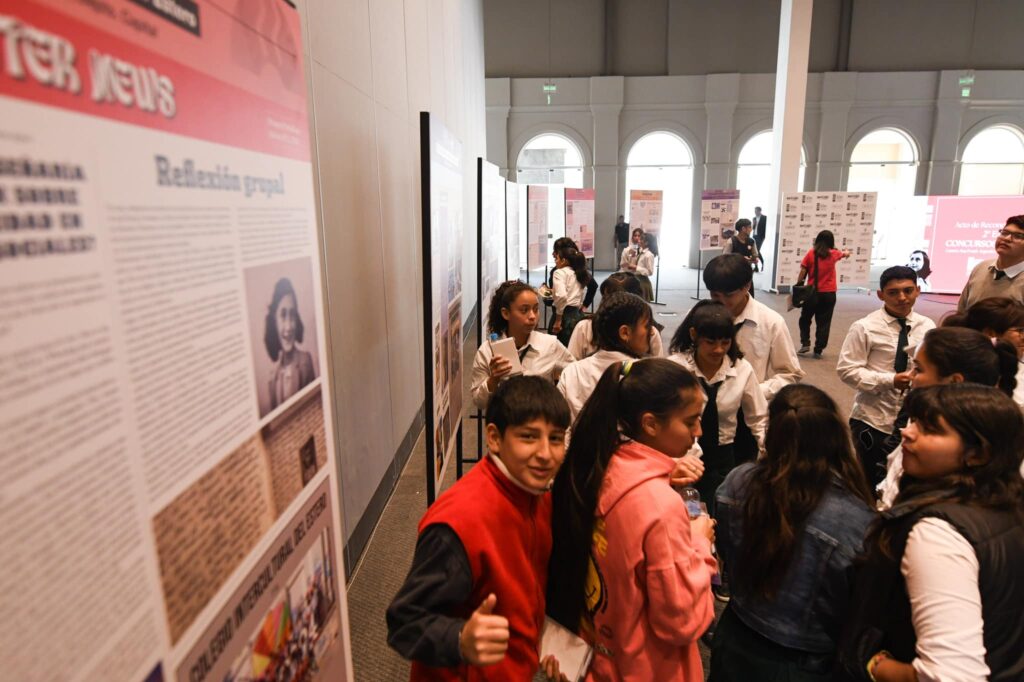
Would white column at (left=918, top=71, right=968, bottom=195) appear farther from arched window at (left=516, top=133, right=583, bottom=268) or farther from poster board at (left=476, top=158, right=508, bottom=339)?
poster board at (left=476, top=158, right=508, bottom=339)

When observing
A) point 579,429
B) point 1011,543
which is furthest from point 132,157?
point 1011,543

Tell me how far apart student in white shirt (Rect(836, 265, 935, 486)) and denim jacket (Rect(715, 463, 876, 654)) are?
1.62 metres

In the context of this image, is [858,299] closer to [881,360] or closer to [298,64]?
[881,360]

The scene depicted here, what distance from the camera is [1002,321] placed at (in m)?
2.41

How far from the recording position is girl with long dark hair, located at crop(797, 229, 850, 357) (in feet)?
22.3

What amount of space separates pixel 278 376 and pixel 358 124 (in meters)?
2.17

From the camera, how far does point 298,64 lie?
3.91 ft

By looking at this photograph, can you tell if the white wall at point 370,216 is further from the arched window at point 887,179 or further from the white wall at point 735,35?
the arched window at point 887,179

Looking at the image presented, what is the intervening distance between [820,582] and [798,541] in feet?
0.36

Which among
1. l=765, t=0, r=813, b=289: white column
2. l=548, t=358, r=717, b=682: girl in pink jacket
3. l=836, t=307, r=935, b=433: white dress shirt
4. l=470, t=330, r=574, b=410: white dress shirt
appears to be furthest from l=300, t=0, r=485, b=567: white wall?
l=765, t=0, r=813, b=289: white column

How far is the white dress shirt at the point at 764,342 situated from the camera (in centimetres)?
265

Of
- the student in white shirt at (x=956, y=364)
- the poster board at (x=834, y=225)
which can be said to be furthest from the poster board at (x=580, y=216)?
the student in white shirt at (x=956, y=364)

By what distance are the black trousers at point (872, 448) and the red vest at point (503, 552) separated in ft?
6.87

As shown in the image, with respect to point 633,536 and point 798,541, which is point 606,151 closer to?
point 798,541
